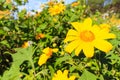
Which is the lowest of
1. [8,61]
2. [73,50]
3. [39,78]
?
[8,61]

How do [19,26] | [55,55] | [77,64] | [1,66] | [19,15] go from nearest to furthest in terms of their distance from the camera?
[77,64] < [55,55] < [1,66] < [19,26] < [19,15]

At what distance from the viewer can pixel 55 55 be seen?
1863 mm

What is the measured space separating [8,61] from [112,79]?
0.99 meters

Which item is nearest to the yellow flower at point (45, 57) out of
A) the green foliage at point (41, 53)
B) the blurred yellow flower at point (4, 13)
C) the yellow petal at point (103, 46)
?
the green foliage at point (41, 53)

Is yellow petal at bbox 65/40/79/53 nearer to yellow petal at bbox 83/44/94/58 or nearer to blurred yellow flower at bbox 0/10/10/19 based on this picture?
yellow petal at bbox 83/44/94/58

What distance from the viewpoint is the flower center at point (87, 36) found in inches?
64.1

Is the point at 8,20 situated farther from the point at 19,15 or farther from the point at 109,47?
the point at 109,47

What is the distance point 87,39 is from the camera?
1627 mm

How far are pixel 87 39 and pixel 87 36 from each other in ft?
0.05

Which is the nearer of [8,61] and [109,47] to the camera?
[109,47]

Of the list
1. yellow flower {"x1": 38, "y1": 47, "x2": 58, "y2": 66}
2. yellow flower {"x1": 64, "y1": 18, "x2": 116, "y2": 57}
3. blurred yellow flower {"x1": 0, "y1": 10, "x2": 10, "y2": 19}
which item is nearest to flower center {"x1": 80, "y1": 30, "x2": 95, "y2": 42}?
yellow flower {"x1": 64, "y1": 18, "x2": 116, "y2": 57}

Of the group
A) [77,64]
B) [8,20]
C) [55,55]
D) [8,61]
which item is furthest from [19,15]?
[77,64]

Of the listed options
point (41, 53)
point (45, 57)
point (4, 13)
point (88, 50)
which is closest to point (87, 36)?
point (88, 50)

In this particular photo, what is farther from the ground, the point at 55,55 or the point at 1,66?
the point at 55,55
